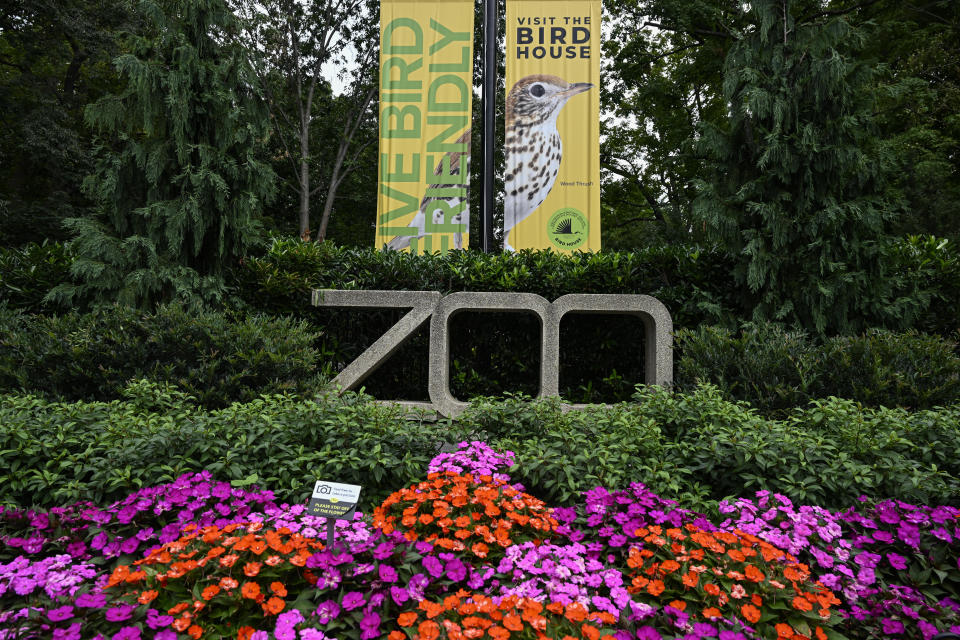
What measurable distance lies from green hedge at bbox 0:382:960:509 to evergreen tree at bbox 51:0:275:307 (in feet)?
6.78

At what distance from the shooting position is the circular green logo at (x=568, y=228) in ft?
27.4

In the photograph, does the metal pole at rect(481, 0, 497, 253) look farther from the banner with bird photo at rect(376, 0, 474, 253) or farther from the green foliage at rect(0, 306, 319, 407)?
the green foliage at rect(0, 306, 319, 407)

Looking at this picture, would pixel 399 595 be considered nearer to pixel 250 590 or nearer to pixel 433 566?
pixel 433 566

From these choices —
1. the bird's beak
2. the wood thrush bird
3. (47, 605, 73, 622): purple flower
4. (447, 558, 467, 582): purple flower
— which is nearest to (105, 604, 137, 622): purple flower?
(47, 605, 73, 622): purple flower

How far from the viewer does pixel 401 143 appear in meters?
8.52

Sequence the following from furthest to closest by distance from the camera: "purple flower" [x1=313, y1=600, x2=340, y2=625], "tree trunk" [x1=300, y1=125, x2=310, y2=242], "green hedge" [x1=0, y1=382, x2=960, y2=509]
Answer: "tree trunk" [x1=300, y1=125, x2=310, y2=242] → "green hedge" [x1=0, y1=382, x2=960, y2=509] → "purple flower" [x1=313, y1=600, x2=340, y2=625]

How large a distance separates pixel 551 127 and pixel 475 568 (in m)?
7.57

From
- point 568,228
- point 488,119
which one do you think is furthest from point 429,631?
point 568,228

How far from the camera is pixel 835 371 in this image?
372 centimetres

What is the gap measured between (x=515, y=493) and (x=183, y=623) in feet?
4.03

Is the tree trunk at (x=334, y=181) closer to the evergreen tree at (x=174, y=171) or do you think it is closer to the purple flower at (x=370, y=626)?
the evergreen tree at (x=174, y=171)

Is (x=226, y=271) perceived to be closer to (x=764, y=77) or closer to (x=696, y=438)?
(x=696, y=438)

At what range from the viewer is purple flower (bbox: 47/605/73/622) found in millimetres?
1597

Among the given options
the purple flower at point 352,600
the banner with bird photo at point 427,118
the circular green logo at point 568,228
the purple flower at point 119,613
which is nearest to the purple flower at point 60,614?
the purple flower at point 119,613
